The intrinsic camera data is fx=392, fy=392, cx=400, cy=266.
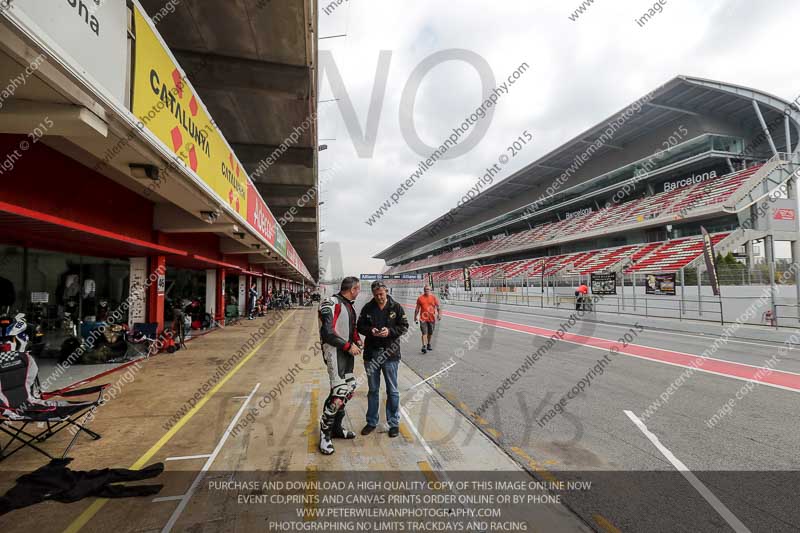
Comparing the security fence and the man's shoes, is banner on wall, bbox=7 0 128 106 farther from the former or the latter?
the security fence

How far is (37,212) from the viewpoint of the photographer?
4.49 metres

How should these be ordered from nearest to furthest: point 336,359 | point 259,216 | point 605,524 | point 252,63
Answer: point 605,524 → point 336,359 → point 252,63 → point 259,216

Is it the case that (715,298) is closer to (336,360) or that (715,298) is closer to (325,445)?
(336,360)

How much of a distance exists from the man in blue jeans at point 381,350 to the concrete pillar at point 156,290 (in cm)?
743

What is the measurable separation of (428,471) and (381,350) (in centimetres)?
136

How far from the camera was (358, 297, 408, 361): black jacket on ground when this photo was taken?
428cm

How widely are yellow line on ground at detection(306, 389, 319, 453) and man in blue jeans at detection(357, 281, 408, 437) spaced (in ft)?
1.72

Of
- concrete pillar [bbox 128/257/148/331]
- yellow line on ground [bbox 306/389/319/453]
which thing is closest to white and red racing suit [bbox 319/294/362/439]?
yellow line on ground [bbox 306/389/319/453]

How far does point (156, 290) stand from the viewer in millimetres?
9750

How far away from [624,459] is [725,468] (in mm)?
771

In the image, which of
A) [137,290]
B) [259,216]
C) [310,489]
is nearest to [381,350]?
[310,489]

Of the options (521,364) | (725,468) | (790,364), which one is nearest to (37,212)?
(725,468)

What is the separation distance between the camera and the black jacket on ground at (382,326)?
14.0 ft

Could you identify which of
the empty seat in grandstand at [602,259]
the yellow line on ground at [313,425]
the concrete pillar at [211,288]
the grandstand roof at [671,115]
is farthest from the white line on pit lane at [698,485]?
the grandstand roof at [671,115]
